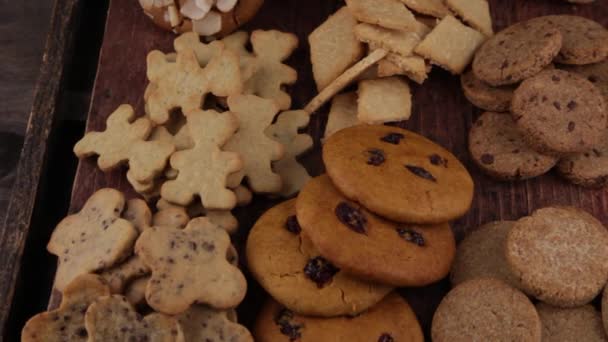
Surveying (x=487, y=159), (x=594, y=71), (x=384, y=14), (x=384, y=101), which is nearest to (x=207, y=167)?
(x=384, y=101)

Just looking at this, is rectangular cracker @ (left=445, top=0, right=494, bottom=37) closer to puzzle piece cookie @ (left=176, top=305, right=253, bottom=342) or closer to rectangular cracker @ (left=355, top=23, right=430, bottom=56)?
rectangular cracker @ (left=355, top=23, right=430, bottom=56)

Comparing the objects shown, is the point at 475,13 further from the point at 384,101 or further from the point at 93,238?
the point at 93,238

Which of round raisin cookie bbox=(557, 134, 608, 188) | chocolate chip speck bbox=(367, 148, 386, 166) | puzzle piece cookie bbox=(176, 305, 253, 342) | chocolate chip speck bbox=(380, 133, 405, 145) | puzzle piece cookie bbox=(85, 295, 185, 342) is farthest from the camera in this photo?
round raisin cookie bbox=(557, 134, 608, 188)

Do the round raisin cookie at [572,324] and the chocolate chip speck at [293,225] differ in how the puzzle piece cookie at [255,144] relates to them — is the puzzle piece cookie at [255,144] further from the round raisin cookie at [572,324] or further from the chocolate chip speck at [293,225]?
the round raisin cookie at [572,324]

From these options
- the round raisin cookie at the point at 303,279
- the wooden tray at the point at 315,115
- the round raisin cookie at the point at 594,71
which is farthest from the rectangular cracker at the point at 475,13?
the round raisin cookie at the point at 303,279

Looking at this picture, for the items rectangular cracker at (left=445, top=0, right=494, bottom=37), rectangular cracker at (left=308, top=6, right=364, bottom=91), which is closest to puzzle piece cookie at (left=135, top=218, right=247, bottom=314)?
rectangular cracker at (left=308, top=6, right=364, bottom=91)
